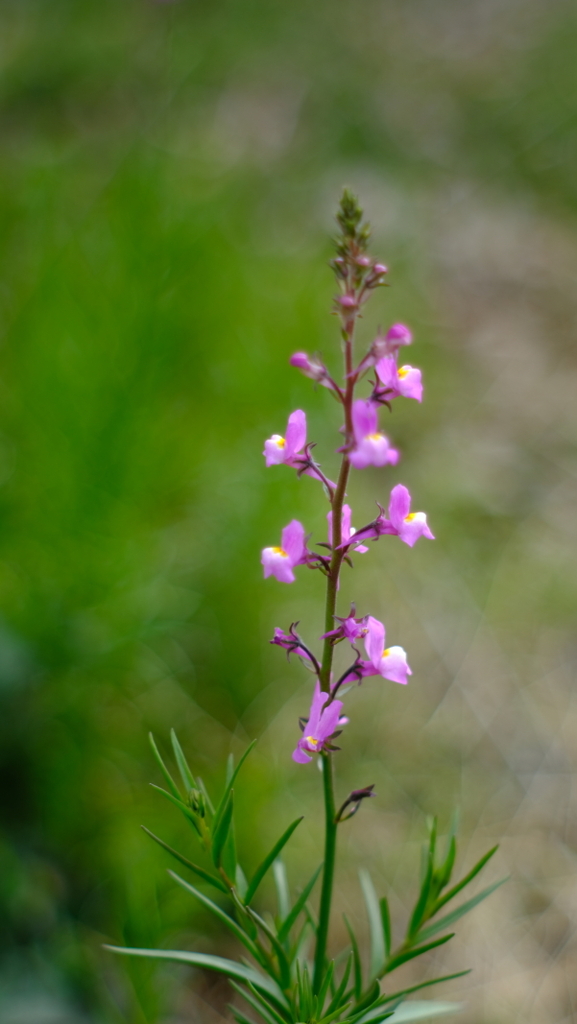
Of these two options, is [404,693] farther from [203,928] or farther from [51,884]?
[51,884]

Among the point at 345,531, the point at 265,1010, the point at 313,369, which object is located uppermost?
the point at 313,369

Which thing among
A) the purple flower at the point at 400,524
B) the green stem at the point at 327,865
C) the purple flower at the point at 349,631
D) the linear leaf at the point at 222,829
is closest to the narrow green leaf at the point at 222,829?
the linear leaf at the point at 222,829

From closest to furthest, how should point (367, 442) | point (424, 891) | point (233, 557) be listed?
1. point (367, 442)
2. point (424, 891)
3. point (233, 557)

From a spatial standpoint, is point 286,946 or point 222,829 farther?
point 286,946

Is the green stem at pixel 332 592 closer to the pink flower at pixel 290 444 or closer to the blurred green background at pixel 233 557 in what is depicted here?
the pink flower at pixel 290 444

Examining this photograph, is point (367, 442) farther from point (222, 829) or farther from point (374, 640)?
point (222, 829)

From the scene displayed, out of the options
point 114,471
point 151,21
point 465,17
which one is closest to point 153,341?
point 114,471

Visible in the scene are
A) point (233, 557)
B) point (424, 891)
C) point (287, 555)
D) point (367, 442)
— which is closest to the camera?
point (367, 442)

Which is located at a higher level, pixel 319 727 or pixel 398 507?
pixel 398 507

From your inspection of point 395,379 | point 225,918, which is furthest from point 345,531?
point 225,918
